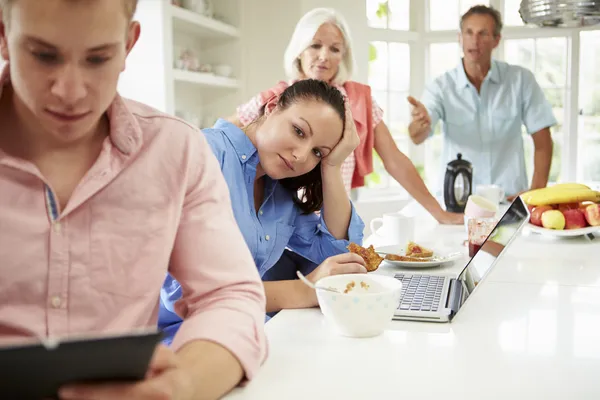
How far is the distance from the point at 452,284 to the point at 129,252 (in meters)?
0.84

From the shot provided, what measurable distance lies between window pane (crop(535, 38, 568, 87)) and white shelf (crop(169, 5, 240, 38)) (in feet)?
8.14

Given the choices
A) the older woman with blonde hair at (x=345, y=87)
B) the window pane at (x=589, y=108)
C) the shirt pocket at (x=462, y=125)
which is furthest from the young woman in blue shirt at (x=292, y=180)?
the window pane at (x=589, y=108)

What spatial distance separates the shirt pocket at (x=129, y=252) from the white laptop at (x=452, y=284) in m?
0.53

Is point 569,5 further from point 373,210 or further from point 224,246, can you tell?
point 373,210

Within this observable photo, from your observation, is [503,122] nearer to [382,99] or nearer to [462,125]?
[462,125]

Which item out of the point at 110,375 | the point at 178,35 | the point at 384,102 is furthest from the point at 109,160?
the point at 384,102

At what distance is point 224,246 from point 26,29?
384 millimetres

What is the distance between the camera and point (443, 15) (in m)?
5.32

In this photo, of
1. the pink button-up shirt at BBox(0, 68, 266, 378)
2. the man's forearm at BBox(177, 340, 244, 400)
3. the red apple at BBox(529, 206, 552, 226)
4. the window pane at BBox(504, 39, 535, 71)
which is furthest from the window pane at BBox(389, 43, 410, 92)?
the man's forearm at BBox(177, 340, 244, 400)

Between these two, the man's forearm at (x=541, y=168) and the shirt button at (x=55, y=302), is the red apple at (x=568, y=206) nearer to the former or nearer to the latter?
the man's forearm at (x=541, y=168)

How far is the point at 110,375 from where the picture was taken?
1.99 feet

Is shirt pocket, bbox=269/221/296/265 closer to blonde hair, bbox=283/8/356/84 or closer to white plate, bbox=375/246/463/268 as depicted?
white plate, bbox=375/246/463/268

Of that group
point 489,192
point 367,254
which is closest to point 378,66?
point 489,192

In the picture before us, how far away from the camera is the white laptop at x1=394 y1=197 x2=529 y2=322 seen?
1259 millimetres
